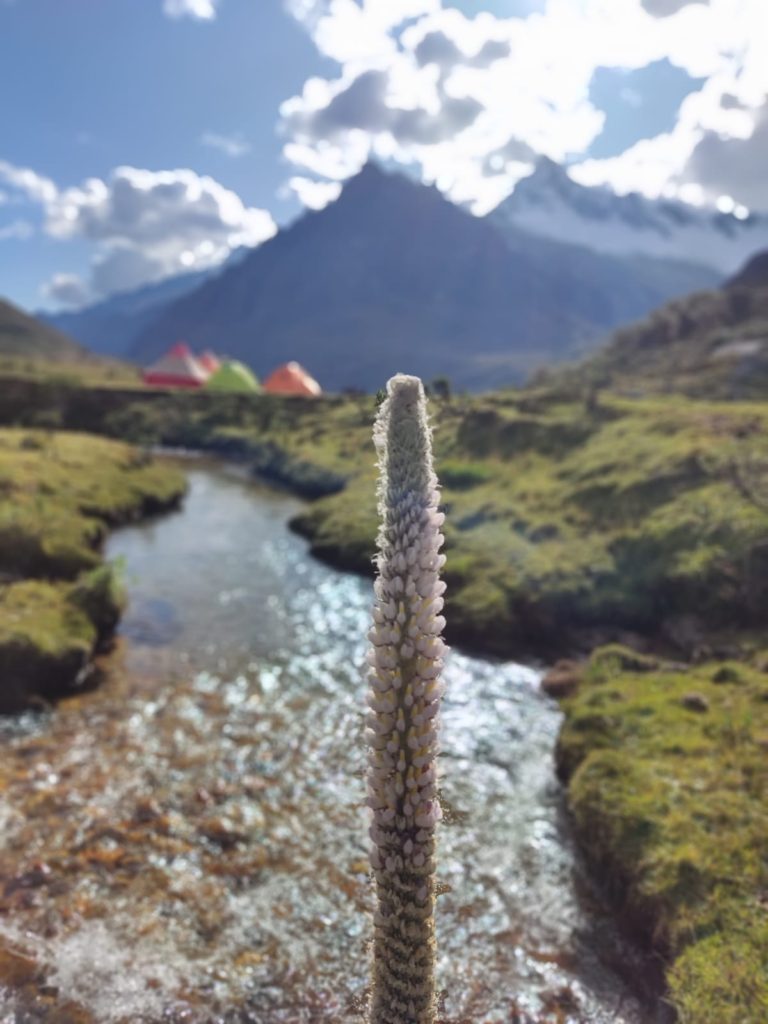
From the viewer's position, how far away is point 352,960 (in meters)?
9.56

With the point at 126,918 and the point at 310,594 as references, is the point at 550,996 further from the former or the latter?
the point at 310,594

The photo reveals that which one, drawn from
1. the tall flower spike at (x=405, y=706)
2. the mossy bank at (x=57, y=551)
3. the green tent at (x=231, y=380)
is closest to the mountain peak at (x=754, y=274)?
the green tent at (x=231, y=380)

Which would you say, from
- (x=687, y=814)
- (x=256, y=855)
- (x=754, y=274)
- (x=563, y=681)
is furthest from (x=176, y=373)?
(x=754, y=274)

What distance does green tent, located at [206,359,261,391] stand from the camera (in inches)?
3285

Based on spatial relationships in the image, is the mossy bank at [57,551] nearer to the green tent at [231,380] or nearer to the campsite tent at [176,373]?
the green tent at [231,380]

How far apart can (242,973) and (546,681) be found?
11653 mm

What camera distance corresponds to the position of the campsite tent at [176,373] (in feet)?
302

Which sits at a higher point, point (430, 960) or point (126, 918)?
point (430, 960)

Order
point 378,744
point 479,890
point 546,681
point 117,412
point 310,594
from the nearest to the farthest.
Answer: point 378,744 < point 479,890 < point 546,681 < point 310,594 < point 117,412

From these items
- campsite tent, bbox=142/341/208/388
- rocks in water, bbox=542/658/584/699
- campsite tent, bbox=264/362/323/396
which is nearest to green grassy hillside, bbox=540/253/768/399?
campsite tent, bbox=264/362/323/396

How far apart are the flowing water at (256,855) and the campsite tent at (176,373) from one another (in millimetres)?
76638

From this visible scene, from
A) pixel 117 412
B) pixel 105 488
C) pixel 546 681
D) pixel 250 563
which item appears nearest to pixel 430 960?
pixel 546 681

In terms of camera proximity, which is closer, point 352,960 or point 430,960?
point 430,960

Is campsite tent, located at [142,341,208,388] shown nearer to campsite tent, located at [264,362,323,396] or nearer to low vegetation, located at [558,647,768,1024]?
campsite tent, located at [264,362,323,396]
